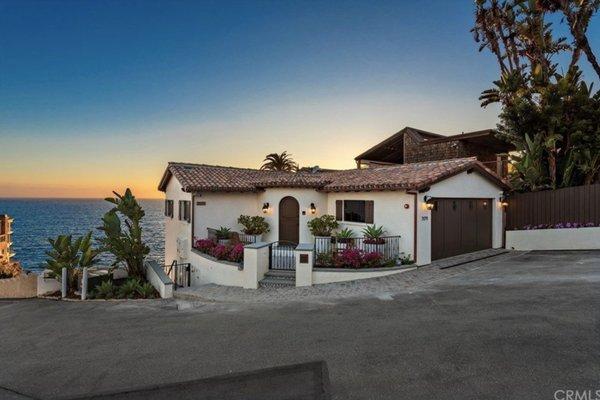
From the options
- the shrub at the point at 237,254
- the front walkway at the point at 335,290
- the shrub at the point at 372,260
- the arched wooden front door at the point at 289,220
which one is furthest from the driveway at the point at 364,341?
the arched wooden front door at the point at 289,220

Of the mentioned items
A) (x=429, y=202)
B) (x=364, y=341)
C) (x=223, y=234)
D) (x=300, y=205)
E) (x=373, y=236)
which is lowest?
(x=364, y=341)

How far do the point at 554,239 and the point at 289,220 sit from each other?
1193 cm

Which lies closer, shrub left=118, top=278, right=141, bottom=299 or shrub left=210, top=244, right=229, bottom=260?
shrub left=118, top=278, right=141, bottom=299

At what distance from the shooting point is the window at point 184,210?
16366 millimetres

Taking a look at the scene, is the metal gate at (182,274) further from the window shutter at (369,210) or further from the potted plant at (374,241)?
the window shutter at (369,210)

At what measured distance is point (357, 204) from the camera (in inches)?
576

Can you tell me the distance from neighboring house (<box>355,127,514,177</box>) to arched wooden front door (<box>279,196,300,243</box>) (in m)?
9.46

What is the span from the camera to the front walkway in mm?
9383

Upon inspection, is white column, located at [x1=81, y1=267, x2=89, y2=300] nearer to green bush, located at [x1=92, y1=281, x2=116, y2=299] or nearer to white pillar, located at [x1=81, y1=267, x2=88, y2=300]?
white pillar, located at [x1=81, y1=267, x2=88, y2=300]

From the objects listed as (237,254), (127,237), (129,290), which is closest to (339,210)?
(237,254)

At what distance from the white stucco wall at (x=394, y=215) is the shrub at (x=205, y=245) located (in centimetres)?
641

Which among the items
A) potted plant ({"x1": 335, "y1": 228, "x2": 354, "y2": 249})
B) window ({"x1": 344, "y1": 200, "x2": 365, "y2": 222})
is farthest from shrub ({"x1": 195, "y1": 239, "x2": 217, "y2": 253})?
window ({"x1": 344, "y1": 200, "x2": 365, "y2": 222})

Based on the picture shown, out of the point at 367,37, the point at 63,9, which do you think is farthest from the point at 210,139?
the point at 367,37

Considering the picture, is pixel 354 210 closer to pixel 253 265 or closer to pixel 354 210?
pixel 354 210
